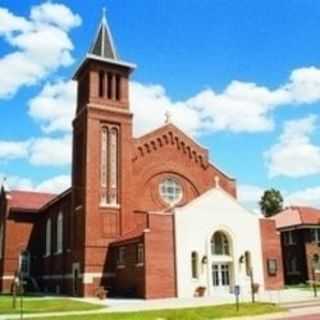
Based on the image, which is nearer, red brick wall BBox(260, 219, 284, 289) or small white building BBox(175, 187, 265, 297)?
small white building BBox(175, 187, 265, 297)

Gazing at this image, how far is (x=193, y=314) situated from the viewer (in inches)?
941

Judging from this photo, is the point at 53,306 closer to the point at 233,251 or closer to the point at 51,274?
the point at 233,251

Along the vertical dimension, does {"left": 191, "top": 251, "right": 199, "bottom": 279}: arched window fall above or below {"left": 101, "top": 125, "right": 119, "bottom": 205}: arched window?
below

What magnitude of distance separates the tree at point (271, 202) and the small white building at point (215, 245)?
46.7 meters

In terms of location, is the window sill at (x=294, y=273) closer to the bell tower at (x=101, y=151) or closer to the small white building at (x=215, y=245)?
the small white building at (x=215, y=245)

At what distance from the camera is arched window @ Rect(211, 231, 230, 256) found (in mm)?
41094

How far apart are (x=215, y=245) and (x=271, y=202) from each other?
4994cm

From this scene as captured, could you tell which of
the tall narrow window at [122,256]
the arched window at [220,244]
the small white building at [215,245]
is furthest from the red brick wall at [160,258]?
the arched window at [220,244]

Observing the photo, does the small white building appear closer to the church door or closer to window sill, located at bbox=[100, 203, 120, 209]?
the church door

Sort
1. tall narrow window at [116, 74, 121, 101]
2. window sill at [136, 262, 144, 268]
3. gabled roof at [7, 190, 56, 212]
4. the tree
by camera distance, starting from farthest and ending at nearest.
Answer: the tree
gabled roof at [7, 190, 56, 212]
tall narrow window at [116, 74, 121, 101]
window sill at [136, 262, 144, 268]

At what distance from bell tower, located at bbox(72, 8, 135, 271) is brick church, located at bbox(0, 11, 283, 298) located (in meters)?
0.08

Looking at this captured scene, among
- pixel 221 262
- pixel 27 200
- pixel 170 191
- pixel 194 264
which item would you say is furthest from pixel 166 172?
pixel 27 200

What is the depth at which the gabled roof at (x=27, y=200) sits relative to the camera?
2265 inches

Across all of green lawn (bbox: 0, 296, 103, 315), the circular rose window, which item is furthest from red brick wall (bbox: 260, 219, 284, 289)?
green lawn (bbox: 0, 296, 103, 315)
